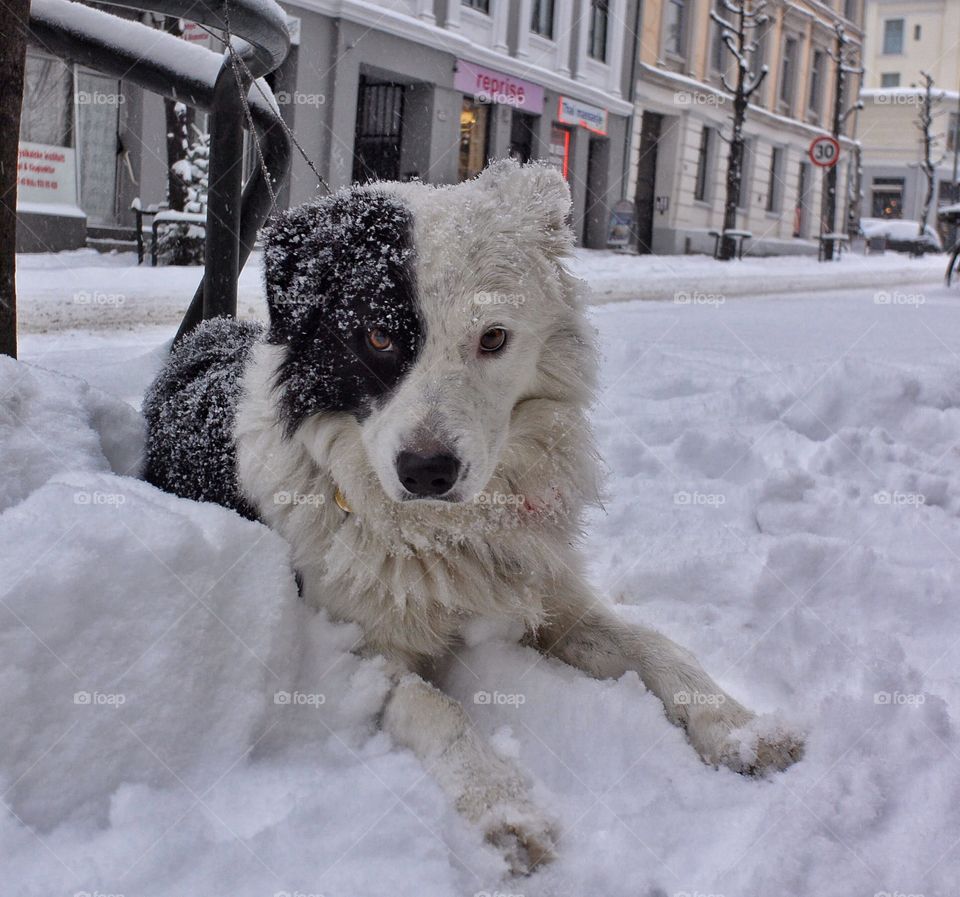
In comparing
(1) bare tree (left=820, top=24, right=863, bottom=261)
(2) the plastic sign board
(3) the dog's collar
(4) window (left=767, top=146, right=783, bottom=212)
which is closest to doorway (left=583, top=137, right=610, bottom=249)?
(1) bare tree (left=820, top=24, right=863, bottom=261)

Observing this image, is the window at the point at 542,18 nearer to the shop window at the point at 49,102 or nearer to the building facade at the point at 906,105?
the shop window at the point at 49,102

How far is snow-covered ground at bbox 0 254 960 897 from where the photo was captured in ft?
6.09

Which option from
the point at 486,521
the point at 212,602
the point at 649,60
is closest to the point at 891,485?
the point at 486,521

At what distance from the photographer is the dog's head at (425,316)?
8.24 ft

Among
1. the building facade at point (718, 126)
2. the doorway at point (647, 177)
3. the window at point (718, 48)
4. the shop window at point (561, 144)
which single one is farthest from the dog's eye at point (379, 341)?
the window at point (718, 48)

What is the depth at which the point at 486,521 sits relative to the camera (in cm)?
278

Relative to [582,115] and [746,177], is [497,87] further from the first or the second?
[746,177]

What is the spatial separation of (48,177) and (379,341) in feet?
48.1

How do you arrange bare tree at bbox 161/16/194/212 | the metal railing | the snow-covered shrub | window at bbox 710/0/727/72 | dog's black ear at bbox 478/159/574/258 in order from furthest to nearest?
1. window at bbox 710/0/727/72
2. bare tree at bbox 161/16/194/212
3. the snow-covered shrub
4. the metal railing
5. dog's black ear at bbox 478/159/574/258

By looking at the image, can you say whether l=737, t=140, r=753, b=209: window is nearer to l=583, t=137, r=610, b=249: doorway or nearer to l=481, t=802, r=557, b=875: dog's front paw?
l=583, t=137, r=610, b=249: doorway

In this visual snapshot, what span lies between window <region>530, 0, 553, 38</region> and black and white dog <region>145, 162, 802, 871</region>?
23.4 meters

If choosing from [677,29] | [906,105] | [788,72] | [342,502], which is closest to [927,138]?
[906,105]

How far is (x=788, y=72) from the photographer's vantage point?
118 ft

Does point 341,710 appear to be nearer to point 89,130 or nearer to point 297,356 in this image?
point 297,356
